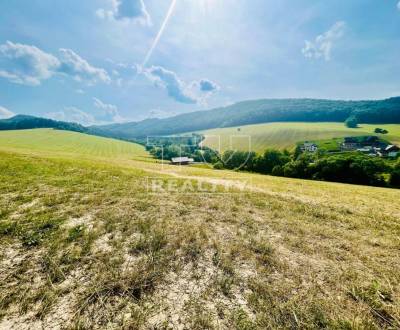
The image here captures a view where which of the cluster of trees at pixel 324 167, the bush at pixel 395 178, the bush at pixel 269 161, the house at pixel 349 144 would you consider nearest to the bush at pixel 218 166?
the cluster of trees at pixel 324 167

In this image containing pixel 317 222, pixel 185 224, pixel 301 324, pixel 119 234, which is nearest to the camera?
pixel 301 324

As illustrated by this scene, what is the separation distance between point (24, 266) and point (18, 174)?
1003cm

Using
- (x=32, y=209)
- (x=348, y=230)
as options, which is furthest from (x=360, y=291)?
(x=32, y=209)

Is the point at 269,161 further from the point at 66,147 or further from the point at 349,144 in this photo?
the point at 66,147

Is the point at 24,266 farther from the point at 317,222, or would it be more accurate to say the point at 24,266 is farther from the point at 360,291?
the point at 317,222

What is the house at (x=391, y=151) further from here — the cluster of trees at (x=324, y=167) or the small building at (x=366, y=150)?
the cluster of trees at (x=324, y=167)

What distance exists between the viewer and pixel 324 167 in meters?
50.0

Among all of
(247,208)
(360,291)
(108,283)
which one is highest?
(108,283)

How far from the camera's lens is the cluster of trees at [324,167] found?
46469 mm

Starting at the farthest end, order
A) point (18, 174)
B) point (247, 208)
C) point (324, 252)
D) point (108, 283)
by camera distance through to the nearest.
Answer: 1. point (18, 174)
2. point (247, 208)
3. point (324, 252)
4. point (108, 283)

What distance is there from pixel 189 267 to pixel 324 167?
180 feet

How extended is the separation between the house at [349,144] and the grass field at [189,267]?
99.5m

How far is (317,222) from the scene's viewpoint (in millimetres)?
7773

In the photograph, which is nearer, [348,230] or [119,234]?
[119,234]
